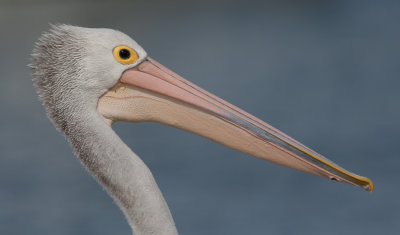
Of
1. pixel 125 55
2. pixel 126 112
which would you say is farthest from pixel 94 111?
pixel 125 55

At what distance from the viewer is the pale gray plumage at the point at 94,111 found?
3.73 meters

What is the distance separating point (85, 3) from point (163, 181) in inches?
345

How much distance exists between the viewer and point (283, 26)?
15.4m

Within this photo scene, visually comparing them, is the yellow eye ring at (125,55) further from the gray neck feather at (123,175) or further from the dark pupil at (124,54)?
the gray neck feather at (123,175)

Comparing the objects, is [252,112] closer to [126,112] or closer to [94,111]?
[126,112]

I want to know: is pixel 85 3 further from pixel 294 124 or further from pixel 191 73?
pixel 294 124

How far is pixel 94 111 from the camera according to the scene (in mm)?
3838

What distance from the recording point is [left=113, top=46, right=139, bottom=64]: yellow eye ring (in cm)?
388

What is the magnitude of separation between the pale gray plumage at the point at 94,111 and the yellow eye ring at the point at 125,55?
21 millimetres

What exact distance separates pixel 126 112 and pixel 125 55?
283mm

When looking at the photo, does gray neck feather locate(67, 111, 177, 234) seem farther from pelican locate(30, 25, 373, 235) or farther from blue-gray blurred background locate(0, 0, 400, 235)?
blue-gray blurred background locate(0, 0, 400, 235)

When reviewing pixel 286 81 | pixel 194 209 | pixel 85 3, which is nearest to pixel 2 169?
pixel 194 209

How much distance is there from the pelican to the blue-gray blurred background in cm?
436

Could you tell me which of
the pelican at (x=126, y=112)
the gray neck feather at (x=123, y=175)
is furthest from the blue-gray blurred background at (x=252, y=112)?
the gray neck feather at (x=123, y=175)
